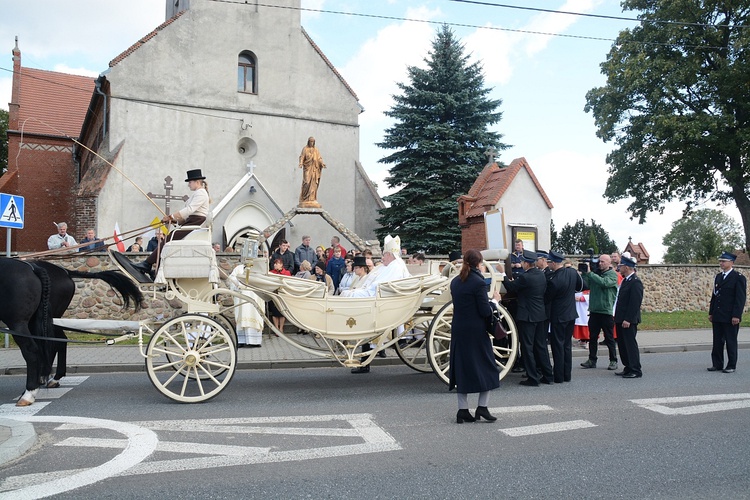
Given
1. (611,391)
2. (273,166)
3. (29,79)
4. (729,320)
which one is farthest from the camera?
(29,79)

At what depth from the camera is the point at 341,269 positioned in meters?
14.5

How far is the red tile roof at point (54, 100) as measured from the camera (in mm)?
35906

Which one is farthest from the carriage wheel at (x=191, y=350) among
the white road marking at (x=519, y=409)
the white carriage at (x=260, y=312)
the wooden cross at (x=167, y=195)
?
the wooden cross at (x=167, y=195)

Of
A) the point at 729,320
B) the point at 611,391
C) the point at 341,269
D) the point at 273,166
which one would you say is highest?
the point at 273,166

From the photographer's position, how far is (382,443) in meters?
5.65

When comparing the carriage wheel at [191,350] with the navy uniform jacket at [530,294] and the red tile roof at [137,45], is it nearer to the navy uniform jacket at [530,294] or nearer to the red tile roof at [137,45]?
the navy uniform jacket at [530,294]

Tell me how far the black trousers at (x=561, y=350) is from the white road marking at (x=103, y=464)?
5592mm

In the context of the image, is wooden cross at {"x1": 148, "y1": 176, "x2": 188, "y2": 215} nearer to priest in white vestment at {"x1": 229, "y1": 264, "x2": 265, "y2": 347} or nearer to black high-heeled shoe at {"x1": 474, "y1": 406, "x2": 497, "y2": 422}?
priest in white vestment at {"x1": 229, "y1": 264, "x2": 265, "y2": 347}

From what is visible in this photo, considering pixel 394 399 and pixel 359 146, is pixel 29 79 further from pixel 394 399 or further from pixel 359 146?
pixel 394 399

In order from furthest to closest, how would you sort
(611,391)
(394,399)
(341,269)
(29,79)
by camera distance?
(29,79) → (341,269) → (611,391) → (394,399)

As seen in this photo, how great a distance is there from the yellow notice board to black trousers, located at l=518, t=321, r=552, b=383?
120cm

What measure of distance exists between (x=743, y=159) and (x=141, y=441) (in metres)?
32.2

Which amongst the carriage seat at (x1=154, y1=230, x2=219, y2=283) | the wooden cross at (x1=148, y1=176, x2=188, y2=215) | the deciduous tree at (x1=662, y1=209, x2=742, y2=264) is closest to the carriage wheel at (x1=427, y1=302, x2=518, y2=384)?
the carriage seat at (x1=154, y1=230, x2=219, y2=283)

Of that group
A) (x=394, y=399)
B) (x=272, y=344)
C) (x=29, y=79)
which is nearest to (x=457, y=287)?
(x=394, y=399)
